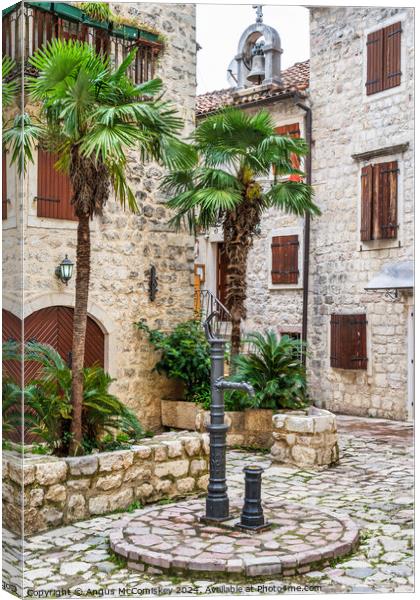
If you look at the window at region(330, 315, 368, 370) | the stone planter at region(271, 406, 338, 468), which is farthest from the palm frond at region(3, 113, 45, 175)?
the stone planter at region(271, 406, 338, 468)

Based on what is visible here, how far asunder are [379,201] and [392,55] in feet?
2.93

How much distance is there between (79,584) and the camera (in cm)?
393

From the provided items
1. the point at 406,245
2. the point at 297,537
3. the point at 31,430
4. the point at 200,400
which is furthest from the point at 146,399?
the point at 406,245

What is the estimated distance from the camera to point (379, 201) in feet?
16.7

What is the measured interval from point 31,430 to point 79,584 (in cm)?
135

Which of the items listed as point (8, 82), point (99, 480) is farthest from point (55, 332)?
point (8, 82)

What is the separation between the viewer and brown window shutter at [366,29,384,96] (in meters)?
4.86

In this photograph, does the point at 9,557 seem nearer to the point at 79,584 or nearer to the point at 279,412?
the point at 79,584

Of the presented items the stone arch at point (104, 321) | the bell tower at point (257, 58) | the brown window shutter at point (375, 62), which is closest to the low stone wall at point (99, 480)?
the stone arch at point (104, 321)

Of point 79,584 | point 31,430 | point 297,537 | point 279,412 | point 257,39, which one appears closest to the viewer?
point 79,584

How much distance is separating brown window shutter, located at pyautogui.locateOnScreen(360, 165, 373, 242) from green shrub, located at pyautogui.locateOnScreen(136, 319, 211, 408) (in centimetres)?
125

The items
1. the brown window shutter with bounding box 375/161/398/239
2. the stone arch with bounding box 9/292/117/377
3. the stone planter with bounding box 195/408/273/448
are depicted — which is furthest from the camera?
the stone planter with bounding box 195/408/273/448

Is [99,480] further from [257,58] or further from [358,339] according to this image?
[257,58]

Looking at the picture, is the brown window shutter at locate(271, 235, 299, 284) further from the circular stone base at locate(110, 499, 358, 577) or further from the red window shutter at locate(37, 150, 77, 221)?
the circular stone base at locate(110, 499, 358, 577)
